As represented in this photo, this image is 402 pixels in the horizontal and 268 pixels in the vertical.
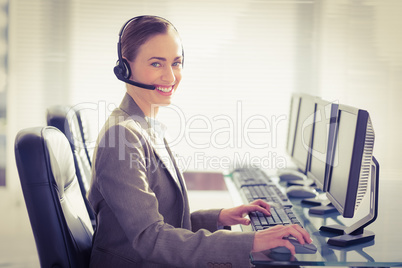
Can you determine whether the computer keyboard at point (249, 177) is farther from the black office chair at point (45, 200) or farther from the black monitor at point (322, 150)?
the black office chair at point (45, 200)

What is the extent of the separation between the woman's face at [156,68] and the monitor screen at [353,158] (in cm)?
54

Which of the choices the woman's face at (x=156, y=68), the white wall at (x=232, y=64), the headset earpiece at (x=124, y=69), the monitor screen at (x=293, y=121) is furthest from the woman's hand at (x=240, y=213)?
the white wall at (x=232, y=64)

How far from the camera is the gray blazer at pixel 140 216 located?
1.12 metres

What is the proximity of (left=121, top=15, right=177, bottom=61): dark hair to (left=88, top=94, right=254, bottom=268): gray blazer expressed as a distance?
206 mm

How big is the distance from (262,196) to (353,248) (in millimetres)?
560

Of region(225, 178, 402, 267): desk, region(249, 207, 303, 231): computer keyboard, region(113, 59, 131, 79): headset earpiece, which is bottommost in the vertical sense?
region(225, 178, 402, 267): desk

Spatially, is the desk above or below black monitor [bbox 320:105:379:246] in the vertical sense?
below

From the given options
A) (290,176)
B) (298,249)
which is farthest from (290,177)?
(298,249)

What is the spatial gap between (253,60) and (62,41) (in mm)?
1162


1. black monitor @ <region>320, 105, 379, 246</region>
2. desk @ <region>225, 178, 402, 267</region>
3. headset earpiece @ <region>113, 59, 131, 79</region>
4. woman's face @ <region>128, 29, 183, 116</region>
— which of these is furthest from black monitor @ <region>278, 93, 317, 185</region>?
headset earpiece @ <region>113, 59, 131, 79</region>

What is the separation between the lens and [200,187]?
114 inches

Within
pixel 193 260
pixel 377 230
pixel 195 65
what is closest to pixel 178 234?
pixel 193 260

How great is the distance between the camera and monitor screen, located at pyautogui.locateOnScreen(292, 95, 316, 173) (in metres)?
2.01

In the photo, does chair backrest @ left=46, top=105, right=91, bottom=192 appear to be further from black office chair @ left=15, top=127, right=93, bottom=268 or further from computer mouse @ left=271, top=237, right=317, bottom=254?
computer mouse @ left=271, top=237, right=317, bottom=254
